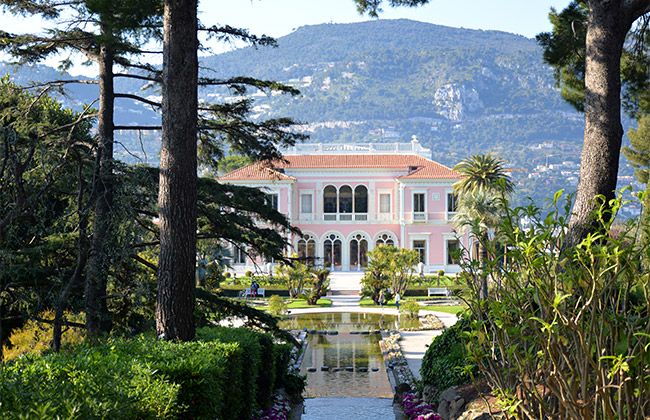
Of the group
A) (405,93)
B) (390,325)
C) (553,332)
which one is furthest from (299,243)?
(405,93)

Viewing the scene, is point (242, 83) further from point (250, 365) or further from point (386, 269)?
point (386, 269)

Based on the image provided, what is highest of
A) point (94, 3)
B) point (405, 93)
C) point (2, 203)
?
point (405, 93)

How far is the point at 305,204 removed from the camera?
4031 centimetres

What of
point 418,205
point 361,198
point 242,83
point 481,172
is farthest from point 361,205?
point 242,83

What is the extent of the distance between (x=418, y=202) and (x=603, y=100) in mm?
30810

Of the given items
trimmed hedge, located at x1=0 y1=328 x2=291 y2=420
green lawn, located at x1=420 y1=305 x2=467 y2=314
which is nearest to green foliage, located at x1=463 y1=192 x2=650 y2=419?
trimmed hedge, located at x1=0 y1=328 x2=291 y2=420

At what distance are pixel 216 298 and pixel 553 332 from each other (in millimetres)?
6218

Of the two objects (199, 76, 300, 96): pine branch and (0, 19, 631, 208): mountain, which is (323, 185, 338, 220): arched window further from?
(0, 19, 631, 208): mountain

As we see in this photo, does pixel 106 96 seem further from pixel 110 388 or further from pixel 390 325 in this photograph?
pixel 390 325

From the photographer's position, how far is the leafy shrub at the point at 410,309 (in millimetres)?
18938

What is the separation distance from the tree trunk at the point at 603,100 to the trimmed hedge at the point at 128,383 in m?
4.50

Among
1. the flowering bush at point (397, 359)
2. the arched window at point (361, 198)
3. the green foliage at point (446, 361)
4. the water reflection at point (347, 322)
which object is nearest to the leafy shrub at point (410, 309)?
the water reflection at point (347, 322)

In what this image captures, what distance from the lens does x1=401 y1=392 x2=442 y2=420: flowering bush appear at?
704 centimetres

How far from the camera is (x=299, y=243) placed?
40.2 m
